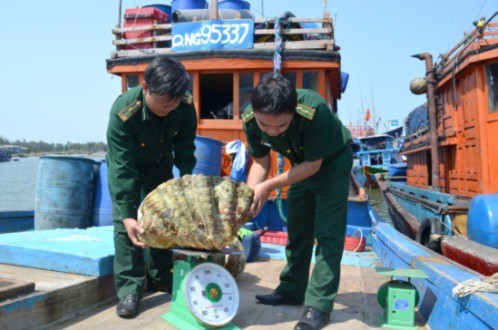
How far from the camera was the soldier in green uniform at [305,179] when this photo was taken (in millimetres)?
2441

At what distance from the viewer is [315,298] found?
8.62 ft

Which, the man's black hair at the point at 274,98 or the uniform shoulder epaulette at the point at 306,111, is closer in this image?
the man's black hair at the point at 274,98

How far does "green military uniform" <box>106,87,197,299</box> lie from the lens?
9.16 ft

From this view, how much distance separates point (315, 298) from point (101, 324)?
1.19m

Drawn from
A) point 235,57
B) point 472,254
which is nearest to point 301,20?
point 235,57

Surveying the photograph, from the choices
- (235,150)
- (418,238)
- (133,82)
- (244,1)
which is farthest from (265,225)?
(244,1)

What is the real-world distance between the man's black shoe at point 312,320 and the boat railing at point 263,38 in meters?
5.21

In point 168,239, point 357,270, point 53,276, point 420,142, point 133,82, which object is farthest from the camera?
point 420,142

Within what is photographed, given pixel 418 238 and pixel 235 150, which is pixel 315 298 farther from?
pixel 418 238

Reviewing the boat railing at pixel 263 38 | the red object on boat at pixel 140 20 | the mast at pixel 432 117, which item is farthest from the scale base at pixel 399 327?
the mast at pixel 432 117

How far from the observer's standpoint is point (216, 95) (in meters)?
9.18

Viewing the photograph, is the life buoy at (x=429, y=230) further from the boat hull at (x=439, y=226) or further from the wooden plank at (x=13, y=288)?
the wooden plank at (x=13, y=288)

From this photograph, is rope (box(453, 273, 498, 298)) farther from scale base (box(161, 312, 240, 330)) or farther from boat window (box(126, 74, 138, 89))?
boat window (box(126, 74, 138, 89))

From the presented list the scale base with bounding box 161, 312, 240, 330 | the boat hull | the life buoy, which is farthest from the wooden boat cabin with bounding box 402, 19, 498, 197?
the scale base with bounding box 161, 312, 240, 330
